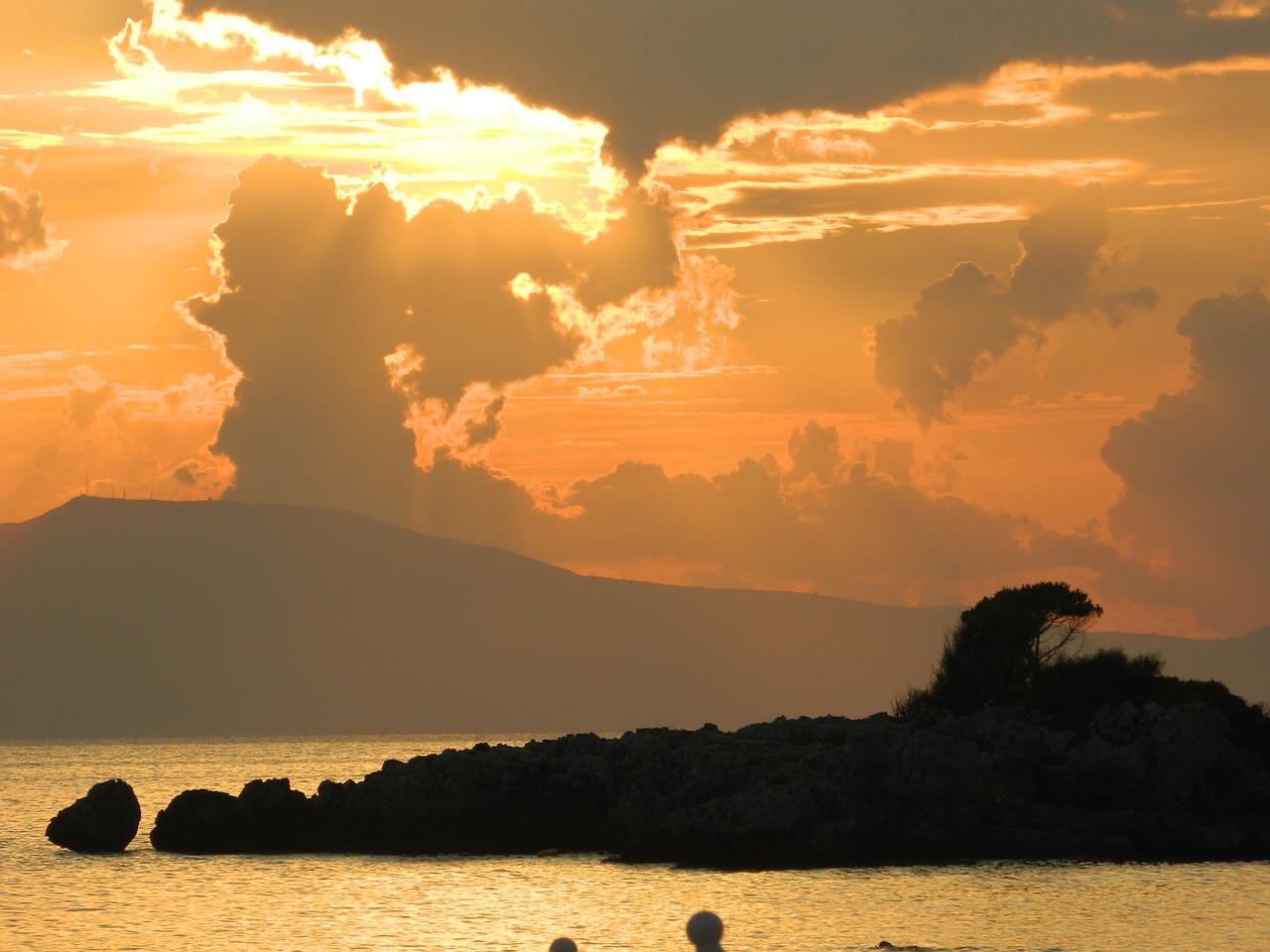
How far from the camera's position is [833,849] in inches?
2549

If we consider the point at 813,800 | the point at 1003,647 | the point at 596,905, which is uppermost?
the point at 1003,647

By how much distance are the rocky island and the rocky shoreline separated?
0.26ft

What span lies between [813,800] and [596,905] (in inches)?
398

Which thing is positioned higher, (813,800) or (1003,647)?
(1003,647)

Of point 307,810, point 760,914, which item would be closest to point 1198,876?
point 760,914

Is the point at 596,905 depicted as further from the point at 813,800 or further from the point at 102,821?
the point at 102,821

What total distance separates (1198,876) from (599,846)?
77.3ft

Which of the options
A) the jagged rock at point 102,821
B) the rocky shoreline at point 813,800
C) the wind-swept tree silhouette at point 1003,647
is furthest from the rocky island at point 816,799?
the wind-swept tree silhouette at point 1003,647

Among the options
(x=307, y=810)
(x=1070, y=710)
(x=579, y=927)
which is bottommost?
(x=579, y=927)

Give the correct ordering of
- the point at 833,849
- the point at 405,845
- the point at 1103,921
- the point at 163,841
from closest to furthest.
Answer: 1. the point at 1103,921
2. the point at 833,849
3. the point at 405,845
4. the point at 163,841

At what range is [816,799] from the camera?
6519cm

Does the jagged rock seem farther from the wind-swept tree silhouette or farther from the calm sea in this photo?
the wind-swept tree silhouette

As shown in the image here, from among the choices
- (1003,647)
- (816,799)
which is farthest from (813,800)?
(1003,647)

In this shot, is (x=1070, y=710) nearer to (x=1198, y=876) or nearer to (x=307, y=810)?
(x=1198, y=876)
